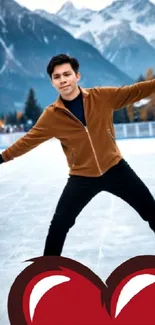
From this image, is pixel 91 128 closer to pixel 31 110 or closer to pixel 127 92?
pixel 127 92

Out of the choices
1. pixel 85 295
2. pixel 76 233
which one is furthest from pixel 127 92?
pixel 76 233

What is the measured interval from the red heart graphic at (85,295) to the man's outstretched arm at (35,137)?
0.69 metres

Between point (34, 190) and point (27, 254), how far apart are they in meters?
3.31

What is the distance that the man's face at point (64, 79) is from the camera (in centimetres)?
204

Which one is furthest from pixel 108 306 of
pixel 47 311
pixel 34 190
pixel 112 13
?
pixel 112 13

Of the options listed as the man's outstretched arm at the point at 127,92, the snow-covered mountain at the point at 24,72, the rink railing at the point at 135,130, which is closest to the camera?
the man's outstretched arm at the point at 127,92

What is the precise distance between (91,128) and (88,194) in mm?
314

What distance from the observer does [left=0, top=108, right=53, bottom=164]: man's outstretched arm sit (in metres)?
2.18

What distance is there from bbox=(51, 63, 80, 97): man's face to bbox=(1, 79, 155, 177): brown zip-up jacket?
74mm

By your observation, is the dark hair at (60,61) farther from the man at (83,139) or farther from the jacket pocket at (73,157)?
the jacket pocket at (73,157)

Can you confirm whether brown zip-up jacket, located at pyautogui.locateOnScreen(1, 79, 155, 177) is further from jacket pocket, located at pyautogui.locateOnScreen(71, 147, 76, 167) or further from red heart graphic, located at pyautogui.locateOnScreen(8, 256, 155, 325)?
red heart graphic, located at pyautogui.locateOnScreen(8, 256, 155, 325)

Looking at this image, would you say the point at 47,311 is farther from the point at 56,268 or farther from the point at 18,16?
the point at 18,16

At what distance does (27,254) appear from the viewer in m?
3.39

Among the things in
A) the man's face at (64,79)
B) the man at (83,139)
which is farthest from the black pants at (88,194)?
the man's face at (64,79)
